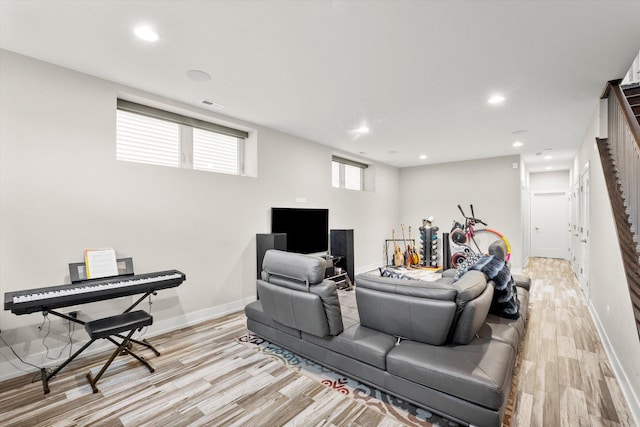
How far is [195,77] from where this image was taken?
3.02 meters

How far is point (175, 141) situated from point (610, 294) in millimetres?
5143

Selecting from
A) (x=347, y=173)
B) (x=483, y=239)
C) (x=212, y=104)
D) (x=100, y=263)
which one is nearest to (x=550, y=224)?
(x=483, y=239)

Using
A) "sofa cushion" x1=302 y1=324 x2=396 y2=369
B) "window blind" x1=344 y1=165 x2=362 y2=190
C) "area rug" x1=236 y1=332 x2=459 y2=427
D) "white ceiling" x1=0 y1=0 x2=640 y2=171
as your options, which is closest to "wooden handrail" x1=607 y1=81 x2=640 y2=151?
"white ceiling" x1=0 y1=0 x2=640 y2=171

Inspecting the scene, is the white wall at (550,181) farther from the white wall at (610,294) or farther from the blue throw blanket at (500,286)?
the blue throw blanket at (500,286)

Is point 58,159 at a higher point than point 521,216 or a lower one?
higher

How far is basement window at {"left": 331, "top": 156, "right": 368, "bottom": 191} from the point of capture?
667 cm

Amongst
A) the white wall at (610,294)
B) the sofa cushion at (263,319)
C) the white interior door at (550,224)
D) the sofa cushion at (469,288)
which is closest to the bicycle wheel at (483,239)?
the white wall at (610,294)

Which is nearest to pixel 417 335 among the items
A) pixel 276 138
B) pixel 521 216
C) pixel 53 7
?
pixel 53 7

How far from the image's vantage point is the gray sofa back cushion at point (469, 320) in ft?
6.52

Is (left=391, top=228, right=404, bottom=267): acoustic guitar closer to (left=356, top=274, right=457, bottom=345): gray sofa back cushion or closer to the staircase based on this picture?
the staircase

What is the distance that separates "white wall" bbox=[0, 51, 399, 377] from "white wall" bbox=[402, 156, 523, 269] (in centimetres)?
488

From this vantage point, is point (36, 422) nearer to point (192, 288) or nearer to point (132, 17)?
point (192, 288)

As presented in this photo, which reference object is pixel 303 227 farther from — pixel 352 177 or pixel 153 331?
pixel 153 331

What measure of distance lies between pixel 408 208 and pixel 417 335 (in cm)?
659
